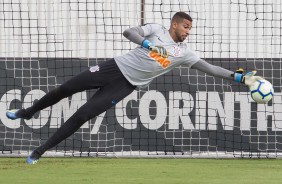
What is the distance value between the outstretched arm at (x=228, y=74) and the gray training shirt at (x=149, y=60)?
334 millimetres

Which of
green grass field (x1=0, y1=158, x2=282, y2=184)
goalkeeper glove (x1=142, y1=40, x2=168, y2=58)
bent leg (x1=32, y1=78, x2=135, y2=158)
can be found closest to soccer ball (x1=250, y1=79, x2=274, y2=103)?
green grass field (x1=0, y1=158, x2=282, y2=184)

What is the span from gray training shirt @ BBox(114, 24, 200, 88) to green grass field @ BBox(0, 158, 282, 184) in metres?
1.26

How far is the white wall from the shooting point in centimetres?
1639

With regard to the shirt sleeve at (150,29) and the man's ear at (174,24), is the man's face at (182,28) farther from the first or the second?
the shirt sleeve at (150,29)

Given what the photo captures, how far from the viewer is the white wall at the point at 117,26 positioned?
16.4 metres

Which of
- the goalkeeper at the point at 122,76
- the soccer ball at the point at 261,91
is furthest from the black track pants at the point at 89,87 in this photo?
the soccer ball at the point at 261,91

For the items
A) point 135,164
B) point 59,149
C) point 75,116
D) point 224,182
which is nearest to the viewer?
point 224,182

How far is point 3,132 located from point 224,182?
221 inches

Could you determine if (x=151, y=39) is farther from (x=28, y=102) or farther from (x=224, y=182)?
(x=28, y=102)

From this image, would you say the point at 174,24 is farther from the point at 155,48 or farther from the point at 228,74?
the point at 155,48

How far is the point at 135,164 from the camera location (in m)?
13.9

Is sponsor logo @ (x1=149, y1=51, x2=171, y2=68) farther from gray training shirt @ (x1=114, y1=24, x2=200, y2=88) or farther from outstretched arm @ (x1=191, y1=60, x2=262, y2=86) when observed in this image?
outstretched arm @ (x1=191, y1=60, x2=262, y2=86)

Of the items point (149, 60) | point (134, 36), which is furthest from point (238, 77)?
point (134, 36)

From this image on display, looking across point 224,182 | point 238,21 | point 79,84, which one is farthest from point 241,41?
point 224,182
